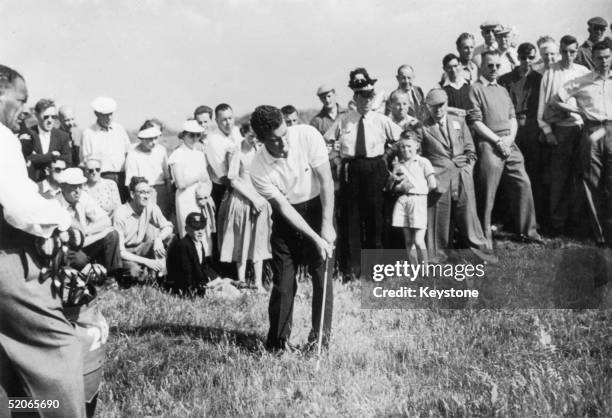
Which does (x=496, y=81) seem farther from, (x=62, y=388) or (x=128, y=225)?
(x=62, y=388)

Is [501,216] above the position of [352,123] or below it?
below

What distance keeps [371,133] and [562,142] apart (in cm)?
259

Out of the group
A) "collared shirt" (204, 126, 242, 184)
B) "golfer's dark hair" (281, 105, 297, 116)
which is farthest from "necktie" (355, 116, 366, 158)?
"collared shirt" (204, 126, 242, 184)

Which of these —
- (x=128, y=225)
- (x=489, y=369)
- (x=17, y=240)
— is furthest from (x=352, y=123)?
(x=17, y=240)

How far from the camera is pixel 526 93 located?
31.1 feet

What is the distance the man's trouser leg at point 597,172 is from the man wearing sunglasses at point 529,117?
0.64m

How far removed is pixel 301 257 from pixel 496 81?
15.0 feet

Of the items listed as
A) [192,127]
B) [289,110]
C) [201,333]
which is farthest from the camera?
[289,110]

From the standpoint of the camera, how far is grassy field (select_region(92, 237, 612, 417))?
4.78m

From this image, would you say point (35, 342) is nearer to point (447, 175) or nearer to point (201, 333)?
point (201, 333)

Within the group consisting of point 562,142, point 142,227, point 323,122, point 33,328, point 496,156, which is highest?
point 323,122

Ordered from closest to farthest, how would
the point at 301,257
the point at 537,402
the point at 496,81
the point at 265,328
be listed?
1. the point at 537,402
2. the point at 301,257
3. the point at 265,328
4. the point at 496,81

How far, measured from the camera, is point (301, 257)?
6.09 meters

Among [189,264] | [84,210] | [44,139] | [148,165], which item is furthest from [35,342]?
[44,139]
